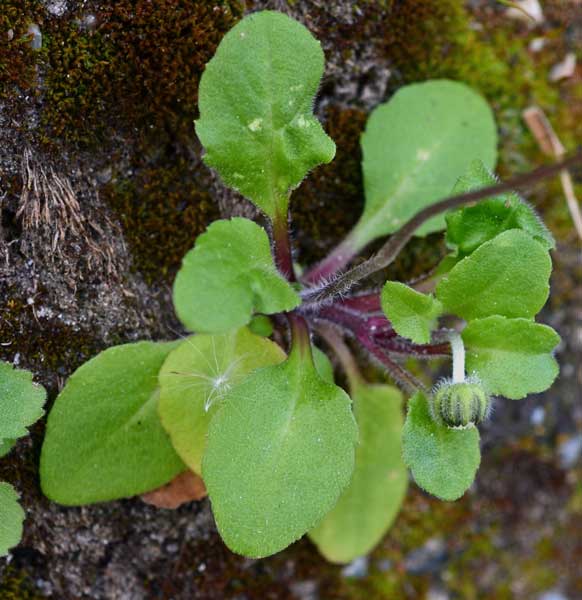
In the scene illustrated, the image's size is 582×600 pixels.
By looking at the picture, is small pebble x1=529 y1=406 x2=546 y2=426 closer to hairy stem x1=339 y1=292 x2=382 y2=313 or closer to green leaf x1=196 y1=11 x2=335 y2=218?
hairy stem x1=339 y1=292 x2=382 y2=313

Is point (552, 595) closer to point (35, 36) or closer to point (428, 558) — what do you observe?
point (428, 558)

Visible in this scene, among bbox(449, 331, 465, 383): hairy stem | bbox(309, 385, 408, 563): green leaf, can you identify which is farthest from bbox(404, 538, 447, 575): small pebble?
bbox(449, 331, 465, 383): hairy stem

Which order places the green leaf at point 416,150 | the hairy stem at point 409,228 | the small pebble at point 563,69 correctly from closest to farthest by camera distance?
1. the hairy stem at point 409,228
2. the green leaf at point 416,150
3. the small pebble at point 563,69

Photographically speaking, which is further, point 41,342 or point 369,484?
point 369,484

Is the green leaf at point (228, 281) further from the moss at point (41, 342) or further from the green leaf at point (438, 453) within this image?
the moss at point (41, 342)

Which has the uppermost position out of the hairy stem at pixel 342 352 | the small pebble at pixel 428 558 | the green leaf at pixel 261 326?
the green leaf at pixel 261 326

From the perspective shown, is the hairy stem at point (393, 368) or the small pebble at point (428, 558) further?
the small pebble at point (428, 558)

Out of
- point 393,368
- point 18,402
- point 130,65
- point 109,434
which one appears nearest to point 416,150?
point 393,368

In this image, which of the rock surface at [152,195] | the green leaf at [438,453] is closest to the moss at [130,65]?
the rock surface at [152,195]
